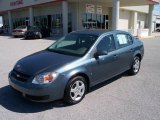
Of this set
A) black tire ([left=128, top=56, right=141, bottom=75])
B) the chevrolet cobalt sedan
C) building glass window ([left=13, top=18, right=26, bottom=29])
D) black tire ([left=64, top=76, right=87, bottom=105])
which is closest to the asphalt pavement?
black tire ([left=64, top=76, right=87, bottom=105])

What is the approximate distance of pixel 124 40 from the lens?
6.73 m

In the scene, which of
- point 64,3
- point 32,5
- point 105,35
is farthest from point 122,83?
point 32,5

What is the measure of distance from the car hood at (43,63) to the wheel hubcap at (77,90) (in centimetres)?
55

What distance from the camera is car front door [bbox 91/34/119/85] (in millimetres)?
5346

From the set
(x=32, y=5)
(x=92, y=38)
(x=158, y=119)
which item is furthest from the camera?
(x=32, y=5)

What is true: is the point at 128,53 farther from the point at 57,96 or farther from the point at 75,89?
the point at 57,96

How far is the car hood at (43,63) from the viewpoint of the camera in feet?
15.2

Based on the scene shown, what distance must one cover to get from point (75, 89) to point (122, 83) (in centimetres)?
203

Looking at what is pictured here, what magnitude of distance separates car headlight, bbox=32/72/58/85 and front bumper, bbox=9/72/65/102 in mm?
76

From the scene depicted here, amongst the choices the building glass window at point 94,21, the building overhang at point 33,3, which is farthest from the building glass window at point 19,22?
the building glass window at point 94,21

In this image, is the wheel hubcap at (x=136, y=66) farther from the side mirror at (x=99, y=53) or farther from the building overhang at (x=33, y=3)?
the building overhang at (x=33, y=3)

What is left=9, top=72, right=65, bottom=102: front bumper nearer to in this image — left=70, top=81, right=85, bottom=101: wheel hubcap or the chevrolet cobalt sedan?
the chevrolet cobalt sedan

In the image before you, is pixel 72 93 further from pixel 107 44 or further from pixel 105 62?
pixel 107 44

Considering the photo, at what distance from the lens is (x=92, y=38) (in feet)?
18.6
